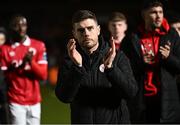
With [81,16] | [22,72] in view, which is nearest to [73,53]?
[81,16]

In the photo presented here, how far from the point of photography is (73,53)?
341 cm

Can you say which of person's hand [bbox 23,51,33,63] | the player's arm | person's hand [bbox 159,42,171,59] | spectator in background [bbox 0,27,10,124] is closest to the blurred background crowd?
spectator in background [bbox 0,27,10,124]

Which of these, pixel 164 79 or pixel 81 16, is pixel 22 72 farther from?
pixel 81 16

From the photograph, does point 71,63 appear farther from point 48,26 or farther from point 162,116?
point 48,26

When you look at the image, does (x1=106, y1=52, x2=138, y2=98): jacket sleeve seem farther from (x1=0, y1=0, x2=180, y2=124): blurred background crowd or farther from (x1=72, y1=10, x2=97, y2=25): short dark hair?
(x1=0, y1=0, x2=180, y2=124): blurred background crowd

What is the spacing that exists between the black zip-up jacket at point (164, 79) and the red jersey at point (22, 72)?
164cm

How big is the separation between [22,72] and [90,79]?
2478mm

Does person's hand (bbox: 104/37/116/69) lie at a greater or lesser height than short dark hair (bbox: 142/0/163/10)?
lesser

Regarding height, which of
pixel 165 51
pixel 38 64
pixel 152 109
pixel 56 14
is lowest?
pixel 56 14

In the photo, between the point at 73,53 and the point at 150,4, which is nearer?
the point at 73,53

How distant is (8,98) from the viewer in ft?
19.3

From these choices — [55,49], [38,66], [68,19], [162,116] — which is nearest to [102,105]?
[162,116]

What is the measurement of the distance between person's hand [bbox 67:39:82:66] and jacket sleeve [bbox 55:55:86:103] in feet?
0.13

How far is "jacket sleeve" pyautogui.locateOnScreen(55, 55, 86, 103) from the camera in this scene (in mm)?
3402
